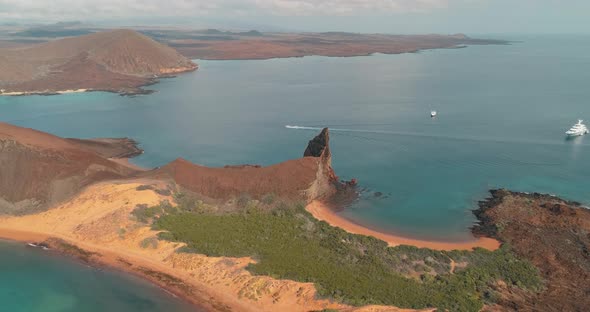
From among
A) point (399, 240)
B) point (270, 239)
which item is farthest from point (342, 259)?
point (399, 240)

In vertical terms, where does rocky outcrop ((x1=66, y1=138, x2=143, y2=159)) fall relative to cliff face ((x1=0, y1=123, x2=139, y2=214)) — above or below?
below

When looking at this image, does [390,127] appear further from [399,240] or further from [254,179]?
[399,240]

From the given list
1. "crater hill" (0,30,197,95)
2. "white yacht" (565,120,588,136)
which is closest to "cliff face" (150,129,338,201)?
"white yacht" (565,120,588,136)

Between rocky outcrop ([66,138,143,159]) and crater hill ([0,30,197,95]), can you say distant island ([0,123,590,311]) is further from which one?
crater hill ([0,30,197,95])

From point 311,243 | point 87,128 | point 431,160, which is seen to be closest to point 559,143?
point 431,160

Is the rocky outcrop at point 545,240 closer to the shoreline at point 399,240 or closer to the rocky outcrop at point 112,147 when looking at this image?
the shoreline at point 399,240

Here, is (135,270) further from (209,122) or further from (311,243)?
(209,122)
